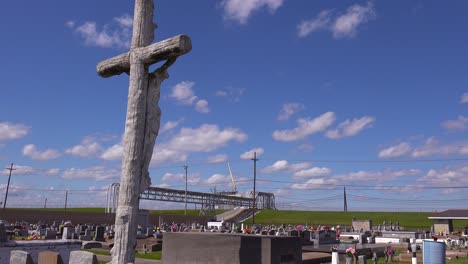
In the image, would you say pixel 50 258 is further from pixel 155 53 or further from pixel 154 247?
pixel 154 247

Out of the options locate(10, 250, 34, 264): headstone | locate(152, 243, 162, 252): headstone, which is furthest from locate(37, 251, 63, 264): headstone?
locate(152, 243, 162, 252): headstone

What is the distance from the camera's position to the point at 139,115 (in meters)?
6.25

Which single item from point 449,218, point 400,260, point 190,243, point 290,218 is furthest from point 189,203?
point 190,243

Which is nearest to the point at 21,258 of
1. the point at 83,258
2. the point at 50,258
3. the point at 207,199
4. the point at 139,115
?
the point at 50,258

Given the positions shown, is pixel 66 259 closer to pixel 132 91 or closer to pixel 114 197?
pixel 132 91

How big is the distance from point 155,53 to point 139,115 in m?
0.97

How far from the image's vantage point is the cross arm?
5.92 metres

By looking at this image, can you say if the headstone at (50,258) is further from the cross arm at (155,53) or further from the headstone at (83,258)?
the cross arm at (155,53)

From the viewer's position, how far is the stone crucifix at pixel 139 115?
19.7ft

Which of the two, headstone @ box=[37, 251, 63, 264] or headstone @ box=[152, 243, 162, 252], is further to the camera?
headstone @ box=[152, 243, 162, 252]

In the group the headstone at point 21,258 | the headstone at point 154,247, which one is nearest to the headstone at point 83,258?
the headstone at point 21,258

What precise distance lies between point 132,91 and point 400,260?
1542 centimetres

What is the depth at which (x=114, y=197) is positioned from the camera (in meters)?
57.3

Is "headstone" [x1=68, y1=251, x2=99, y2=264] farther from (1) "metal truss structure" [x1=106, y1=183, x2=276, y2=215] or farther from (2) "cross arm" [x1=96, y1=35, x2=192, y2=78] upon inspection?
(1) "metal truss structure" [x1=106, y1=183, x2=276, y2=215]
